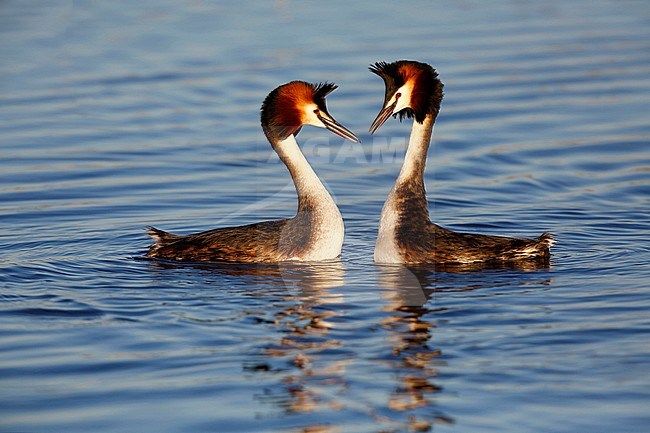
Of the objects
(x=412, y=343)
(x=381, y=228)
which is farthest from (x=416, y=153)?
(x=412, y=343)

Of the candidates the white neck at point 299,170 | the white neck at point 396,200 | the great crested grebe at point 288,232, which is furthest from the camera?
the white neck at point 299,170

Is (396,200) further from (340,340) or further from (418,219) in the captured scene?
(340,340)

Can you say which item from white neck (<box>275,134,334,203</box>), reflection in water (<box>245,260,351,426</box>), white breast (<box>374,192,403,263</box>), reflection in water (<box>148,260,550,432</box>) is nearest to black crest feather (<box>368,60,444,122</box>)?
white breast (<box>374,192,403,263</box>)

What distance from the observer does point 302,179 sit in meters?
11.0

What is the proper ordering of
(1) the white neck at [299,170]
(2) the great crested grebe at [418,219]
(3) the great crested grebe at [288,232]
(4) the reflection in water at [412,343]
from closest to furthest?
(4) the reflection in water at [412,343] → (2) the great crested grebe at [418,219] → (3) the great crested grebe at [288,232] → (1) the white neck at [299,170]

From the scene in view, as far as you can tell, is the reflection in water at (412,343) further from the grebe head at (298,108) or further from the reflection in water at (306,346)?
the grebe head at (298,108)

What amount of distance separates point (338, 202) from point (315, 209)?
2488 mm

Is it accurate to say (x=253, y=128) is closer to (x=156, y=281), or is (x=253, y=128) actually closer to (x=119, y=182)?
(x=119, y=182)

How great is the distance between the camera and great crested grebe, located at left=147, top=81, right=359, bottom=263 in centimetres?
1061

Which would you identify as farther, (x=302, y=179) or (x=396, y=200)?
(x=302, y=179)

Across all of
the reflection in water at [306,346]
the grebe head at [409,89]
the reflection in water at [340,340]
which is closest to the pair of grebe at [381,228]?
the grebe head at [409,89]

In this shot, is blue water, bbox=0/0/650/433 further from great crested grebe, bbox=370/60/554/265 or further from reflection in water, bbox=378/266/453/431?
great crested grebe, bbox=370/60/554/265

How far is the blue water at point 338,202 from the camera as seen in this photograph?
7.53 meters

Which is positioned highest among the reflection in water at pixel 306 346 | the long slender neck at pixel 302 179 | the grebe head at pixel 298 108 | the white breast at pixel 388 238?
the grebe head at pixel 298 108
